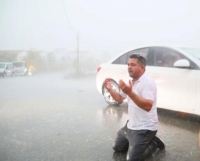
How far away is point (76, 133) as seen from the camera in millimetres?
3926

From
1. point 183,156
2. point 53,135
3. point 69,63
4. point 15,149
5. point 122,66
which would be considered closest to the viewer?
point 183,156

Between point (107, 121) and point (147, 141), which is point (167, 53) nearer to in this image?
point (107, 121)

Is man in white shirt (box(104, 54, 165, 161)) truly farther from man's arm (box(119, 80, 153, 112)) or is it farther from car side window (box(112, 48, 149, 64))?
car side window (box(112, 48, 149, 64))

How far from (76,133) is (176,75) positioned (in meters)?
2.16

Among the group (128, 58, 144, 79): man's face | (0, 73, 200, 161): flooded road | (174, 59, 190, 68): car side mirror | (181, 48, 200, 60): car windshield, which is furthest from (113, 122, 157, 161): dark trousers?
(181, 48, 200, 60): car windshield

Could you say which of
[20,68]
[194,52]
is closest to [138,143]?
[194,52]

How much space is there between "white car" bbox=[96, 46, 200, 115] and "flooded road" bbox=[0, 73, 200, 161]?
41 cm

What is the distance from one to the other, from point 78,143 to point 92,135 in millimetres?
413

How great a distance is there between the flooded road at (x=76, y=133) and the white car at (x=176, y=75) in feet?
1.34

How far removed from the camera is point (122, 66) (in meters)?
5.59

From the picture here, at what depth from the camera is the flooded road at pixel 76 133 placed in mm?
3053

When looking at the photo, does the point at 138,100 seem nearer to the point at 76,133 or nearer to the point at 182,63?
the point at 76,133

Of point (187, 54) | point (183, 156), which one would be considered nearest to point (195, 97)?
point (187, 54)

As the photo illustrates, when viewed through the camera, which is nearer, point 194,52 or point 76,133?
point 76,133
